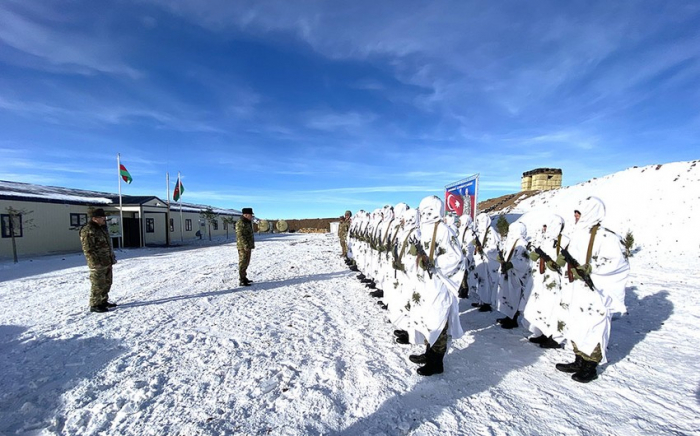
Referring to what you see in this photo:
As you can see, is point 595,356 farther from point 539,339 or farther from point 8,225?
point 8,225

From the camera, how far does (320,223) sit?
48.0m

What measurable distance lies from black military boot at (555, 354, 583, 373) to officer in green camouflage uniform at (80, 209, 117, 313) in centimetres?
695

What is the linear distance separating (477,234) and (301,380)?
4.89m

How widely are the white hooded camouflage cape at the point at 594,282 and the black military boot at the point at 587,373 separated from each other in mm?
132

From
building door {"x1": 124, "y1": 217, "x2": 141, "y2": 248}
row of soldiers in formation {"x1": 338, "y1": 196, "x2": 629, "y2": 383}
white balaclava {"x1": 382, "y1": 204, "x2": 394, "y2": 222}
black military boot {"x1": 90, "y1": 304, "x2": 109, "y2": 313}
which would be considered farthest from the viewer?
building door {"x1": 124, "y1": 217, "x2": 141, "y2": 248}

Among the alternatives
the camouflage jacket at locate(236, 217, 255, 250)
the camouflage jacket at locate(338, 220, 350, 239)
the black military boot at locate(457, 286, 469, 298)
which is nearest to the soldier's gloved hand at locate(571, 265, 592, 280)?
the black military boot at locate(457, 286, 469, 298)

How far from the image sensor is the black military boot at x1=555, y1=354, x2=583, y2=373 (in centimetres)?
321

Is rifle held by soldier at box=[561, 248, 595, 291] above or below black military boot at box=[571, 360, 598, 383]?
above

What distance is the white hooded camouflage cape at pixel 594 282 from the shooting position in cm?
314

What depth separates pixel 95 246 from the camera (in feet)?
17.6

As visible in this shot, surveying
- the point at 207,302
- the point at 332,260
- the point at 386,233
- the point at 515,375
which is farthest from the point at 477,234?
the point at 332,260

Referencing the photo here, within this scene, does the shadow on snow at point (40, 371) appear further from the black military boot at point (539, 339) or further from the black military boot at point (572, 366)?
the black military boot at point (539, 339)

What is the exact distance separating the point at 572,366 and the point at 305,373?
2.91 meters

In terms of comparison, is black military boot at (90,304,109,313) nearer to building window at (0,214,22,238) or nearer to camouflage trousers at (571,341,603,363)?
camouflage trousers at (571,341,603,363)
